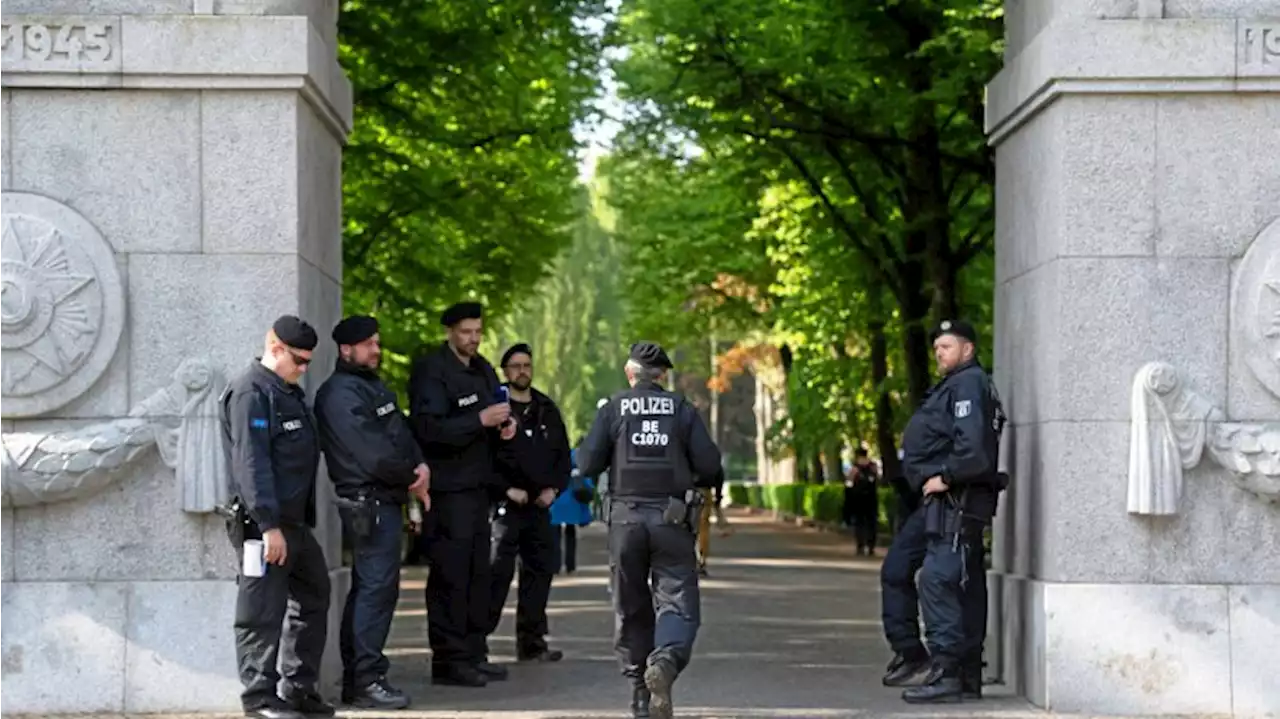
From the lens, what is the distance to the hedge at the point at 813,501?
45375 mm

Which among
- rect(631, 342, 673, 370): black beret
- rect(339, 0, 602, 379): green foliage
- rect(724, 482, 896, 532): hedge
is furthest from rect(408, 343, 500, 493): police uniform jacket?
rect(724, 482, 896, 532): hedge

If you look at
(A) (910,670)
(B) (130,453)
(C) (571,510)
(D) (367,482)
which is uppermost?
(B) (130,453)

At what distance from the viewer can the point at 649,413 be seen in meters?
13.2

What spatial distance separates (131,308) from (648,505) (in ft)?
9.76

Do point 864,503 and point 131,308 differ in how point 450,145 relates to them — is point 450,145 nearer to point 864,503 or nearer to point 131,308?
point 864,503

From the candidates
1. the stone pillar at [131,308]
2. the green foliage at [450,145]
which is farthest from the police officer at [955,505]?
the green foliage at [450,145]

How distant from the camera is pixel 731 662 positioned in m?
16.5

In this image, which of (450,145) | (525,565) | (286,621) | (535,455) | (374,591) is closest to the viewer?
(286,621)

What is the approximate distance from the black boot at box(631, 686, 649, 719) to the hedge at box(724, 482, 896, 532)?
2725cm

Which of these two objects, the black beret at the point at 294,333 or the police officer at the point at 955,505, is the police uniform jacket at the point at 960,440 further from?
the black beret at the point at 294,333

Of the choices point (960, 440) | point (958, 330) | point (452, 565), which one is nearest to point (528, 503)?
point (452, 565)

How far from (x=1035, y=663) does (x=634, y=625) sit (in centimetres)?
222

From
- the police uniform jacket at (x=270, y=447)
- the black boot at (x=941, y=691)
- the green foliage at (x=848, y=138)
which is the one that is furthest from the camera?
the green foliage at (x=848, y=138)

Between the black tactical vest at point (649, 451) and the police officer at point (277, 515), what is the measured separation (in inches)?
64.9
